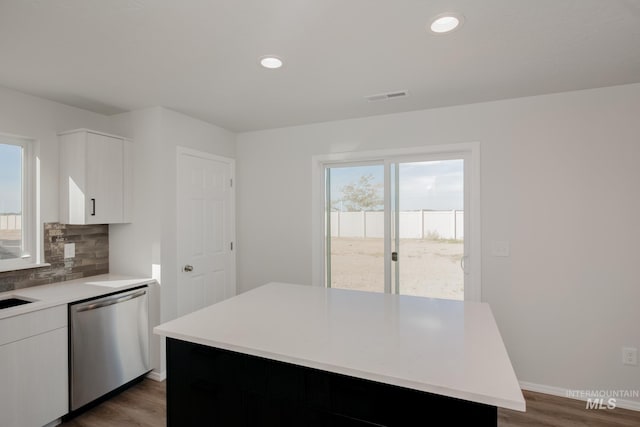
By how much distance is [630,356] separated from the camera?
8.35ft

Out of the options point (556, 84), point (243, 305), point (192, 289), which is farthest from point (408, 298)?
point (192, 289)

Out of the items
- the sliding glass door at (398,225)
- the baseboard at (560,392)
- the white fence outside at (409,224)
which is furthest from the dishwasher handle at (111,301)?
the baseboard at (560,392)

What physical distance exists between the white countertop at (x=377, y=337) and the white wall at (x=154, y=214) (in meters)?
1.32

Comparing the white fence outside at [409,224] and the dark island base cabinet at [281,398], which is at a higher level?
the white fence outside at [409,224]

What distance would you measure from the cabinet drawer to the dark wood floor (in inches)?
28.6

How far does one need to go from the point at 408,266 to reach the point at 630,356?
1.77m

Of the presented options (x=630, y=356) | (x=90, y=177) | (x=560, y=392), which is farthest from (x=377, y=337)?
(x=90, y=177)

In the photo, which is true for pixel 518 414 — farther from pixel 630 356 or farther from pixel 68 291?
pixel 68 291

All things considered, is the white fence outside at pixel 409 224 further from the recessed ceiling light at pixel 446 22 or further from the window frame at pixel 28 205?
the window frame at pixel 28 205

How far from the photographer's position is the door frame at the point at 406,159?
9.80 feet

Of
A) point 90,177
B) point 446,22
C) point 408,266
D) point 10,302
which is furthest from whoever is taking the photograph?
point 408,266

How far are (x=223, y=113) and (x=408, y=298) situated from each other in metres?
2.43

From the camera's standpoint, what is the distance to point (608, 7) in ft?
5.21

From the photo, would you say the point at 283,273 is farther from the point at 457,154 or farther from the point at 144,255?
the point at 457,154
